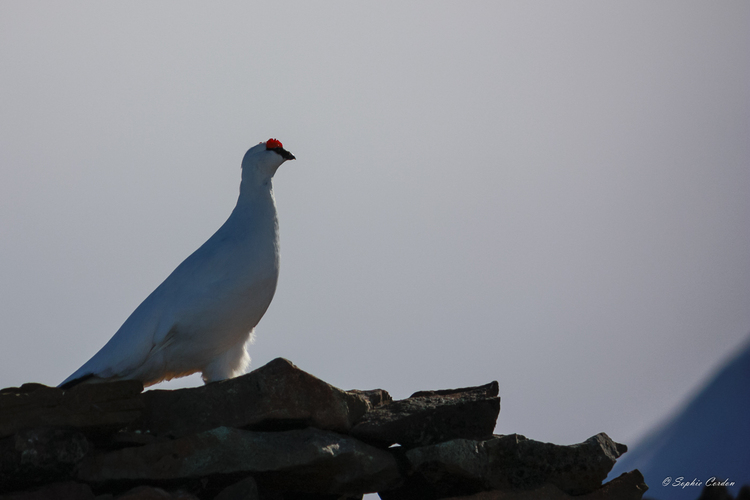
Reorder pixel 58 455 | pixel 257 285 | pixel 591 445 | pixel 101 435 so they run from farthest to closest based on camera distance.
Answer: pixel 257 285
pixel 591 445
pixel 101 435
pixel 58 455

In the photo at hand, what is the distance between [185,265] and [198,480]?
2121 mm

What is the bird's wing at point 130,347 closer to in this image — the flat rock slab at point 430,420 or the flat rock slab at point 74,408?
the flat rock slab at point 74,408

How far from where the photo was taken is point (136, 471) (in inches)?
191

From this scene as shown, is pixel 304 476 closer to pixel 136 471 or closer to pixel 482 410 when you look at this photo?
pixel 136 471

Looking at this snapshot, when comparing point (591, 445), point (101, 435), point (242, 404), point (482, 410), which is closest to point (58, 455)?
point (101, 435)

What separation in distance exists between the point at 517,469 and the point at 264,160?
3637 millimetres

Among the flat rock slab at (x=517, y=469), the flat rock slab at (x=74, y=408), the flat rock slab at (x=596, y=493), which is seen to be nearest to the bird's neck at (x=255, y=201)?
the flat rock slab at (x=74, y=408)

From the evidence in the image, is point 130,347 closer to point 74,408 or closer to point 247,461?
point 74,408

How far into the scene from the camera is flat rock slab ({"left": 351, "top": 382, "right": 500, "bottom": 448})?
18.7 ft

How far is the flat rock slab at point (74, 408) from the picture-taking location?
4824 mm

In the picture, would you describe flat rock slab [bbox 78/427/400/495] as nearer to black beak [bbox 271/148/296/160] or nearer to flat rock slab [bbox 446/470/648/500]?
flat rock slab [bbox 446/470/648/500]

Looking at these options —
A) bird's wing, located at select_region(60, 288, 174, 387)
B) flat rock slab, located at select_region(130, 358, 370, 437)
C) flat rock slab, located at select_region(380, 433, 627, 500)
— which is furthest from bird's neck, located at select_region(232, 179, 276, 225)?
flat rock slab, located at select_region(380, 433, 627, 500)

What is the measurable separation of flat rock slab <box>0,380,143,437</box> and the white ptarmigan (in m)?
0.91

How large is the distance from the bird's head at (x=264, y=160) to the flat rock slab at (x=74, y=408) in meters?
2.63
